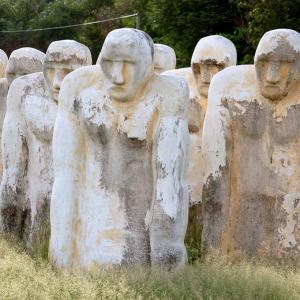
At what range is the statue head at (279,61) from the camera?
28.4 ft

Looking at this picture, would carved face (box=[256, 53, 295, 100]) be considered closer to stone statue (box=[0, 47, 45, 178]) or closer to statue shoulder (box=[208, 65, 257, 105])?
statue shoulder (box=[208, 65, 257, 105])

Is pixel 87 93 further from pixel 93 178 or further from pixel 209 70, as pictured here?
pixel 209 70

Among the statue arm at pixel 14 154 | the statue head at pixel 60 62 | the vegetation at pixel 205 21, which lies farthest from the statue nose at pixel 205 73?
the vegetation at pixel 205 21

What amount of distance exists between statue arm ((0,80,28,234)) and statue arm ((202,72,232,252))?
181 centimetres

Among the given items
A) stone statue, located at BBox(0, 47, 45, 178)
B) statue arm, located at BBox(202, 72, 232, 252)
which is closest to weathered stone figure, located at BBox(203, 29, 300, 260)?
statue arm, located at BBox(202, 72, 232, 252)

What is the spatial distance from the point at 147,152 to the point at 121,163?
0.68 ft

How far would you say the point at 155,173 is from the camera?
24.7 ft

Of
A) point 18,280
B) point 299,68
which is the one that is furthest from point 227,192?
point 18,280

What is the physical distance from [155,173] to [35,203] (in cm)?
267

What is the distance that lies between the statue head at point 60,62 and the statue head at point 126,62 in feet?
6.61

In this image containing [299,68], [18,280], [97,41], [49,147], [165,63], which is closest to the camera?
[18,280]

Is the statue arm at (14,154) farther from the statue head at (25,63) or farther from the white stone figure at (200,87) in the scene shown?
the white stone figure at (200,87)

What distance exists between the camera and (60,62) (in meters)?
9.57

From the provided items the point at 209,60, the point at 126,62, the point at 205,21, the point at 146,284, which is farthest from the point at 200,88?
the point at 205,21
